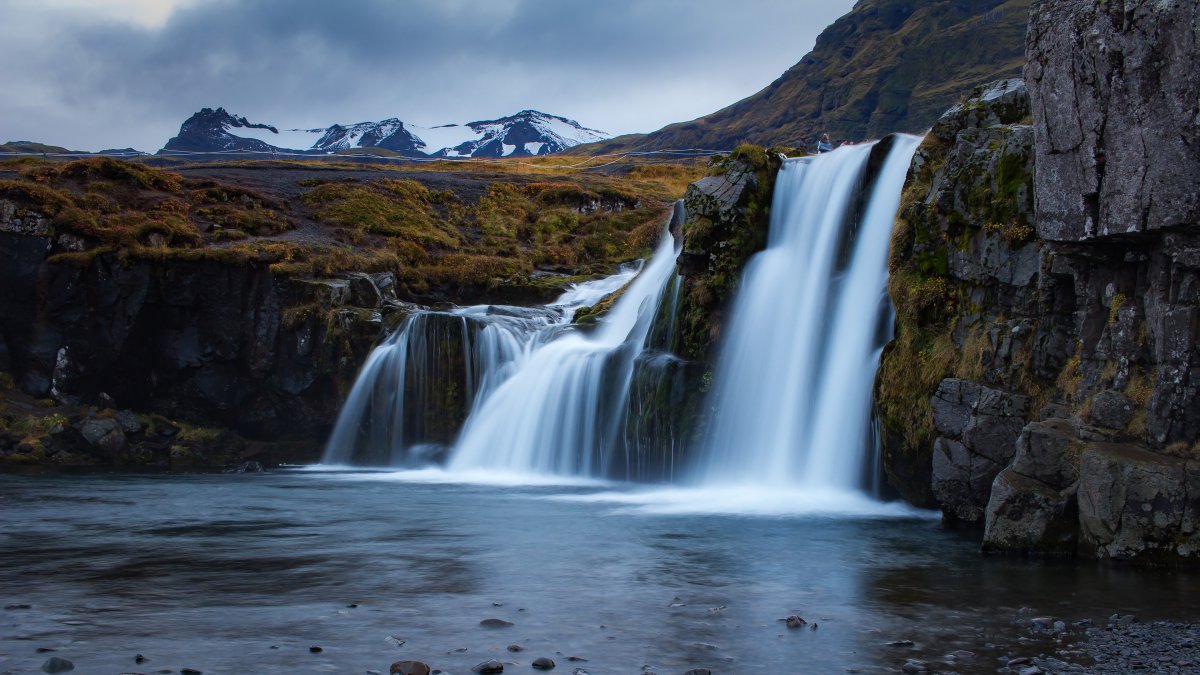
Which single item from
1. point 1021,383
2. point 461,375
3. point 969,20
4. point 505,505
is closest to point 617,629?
point 1021,383

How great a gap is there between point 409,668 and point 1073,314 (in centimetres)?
1227

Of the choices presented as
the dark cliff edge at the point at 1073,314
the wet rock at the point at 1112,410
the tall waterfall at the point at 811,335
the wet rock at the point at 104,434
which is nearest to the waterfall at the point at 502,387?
the tall waterfall at the point at 811,335

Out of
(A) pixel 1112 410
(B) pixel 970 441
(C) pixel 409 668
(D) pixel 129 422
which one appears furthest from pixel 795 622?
(D) pixel 129 422

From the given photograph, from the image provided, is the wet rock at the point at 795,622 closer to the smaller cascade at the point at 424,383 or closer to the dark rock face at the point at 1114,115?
the dark rock face at the point at 1114,115

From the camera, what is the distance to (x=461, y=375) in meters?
31.2

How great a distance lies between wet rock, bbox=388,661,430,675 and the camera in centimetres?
740

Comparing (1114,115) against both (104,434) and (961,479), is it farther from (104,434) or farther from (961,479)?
(104,434)

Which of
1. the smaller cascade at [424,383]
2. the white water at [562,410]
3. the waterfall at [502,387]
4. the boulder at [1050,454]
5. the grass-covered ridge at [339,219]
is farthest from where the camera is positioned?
the grass-covered ridge at [339,219]

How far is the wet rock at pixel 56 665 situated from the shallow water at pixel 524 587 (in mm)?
102

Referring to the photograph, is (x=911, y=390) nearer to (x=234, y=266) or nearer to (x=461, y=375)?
(x=461, y=375)

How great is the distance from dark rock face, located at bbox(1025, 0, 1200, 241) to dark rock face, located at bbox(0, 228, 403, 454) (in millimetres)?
23557

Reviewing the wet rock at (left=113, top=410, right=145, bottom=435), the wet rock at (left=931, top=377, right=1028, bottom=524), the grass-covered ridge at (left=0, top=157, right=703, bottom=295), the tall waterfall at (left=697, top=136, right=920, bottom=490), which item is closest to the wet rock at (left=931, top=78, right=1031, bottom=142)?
the tall waterfall at (left=697, top=136, right=920, bottom=490)

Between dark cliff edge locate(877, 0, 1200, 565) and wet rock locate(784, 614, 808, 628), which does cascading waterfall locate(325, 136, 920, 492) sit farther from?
wet rock locate(784, 614, 808, 628)

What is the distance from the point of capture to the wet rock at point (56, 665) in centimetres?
750
